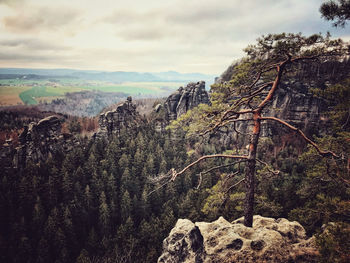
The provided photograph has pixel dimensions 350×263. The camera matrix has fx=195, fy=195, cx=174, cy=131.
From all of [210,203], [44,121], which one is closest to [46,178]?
[44,121]

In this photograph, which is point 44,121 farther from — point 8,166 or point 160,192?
point 160,192

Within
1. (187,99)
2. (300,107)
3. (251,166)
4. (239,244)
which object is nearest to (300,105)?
Answer: (300,107)

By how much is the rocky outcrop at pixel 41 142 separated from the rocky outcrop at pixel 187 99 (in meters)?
35.3

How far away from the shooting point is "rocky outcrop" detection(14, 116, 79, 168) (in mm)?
54312

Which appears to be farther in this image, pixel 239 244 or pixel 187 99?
pixel 187 99

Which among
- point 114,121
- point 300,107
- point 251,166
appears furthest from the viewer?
point 300,107

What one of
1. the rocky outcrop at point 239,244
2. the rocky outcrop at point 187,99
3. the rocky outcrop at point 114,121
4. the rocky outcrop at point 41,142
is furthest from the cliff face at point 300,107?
the rocky outcrop at point 239,244

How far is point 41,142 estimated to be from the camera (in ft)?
187

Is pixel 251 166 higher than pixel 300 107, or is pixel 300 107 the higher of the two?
pixel 300 107

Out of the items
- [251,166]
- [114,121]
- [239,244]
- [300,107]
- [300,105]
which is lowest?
[114,121]

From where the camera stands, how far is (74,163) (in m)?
44.2

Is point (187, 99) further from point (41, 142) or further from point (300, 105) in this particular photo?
point (41, 142)

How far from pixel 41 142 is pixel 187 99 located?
48.2 meters

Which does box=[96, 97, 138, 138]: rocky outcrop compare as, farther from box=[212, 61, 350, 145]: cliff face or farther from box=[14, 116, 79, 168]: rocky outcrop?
box=[212, 61, 350, 145]: cliff face
